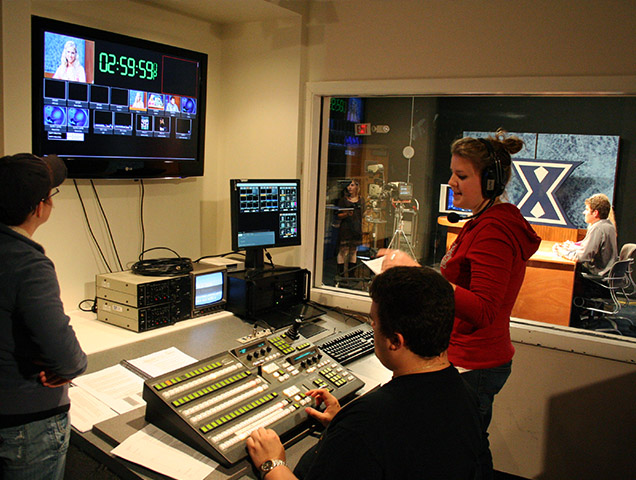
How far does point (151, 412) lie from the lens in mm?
1621

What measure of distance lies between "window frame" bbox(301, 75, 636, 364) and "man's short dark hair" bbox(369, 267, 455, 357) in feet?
6.08

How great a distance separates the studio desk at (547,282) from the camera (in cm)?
306

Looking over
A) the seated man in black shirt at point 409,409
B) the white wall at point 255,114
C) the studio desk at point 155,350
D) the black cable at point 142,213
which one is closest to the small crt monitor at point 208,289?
the studio desk at point 155,350

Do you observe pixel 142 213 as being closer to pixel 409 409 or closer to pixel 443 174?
pixel 443 174

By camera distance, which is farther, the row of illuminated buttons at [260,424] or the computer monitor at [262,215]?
the computer monitor at [262,215]

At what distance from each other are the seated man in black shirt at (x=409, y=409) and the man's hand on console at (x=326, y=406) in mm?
461

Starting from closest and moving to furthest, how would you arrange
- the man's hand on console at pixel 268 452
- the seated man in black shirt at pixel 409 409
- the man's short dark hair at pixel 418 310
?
the seated man in black shirt at pixel 409 409
the man's short dark hair at pixel 418 310
the man's hand on console at pixel 268 452

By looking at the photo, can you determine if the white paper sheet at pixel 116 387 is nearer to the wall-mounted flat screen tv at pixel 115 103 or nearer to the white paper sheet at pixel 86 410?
the white paper sheet at pixel 86 410

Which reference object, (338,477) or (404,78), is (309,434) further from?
(404,78)

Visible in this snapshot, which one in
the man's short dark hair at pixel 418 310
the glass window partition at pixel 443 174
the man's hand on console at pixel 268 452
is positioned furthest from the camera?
the glass window partition at pixel 443 174

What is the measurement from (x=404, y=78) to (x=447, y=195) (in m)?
0.79

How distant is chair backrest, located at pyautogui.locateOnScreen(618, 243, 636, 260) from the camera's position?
2906 mm

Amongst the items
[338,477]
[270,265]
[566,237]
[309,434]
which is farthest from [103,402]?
[566,237]

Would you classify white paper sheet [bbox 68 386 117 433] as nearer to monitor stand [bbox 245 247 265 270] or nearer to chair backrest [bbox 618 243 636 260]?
monitor stand [bbox 245 247 265 270]
